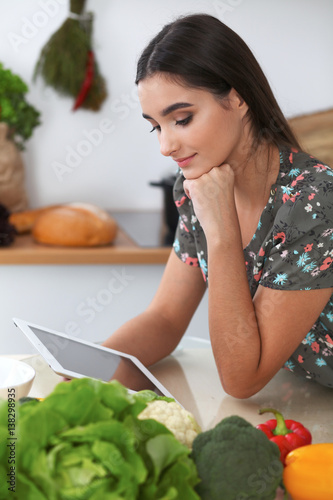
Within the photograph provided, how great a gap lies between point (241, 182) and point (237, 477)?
0.72 meters

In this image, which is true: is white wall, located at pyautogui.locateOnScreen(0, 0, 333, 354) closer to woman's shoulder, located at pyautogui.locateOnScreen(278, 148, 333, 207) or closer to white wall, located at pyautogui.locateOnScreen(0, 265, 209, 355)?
white wall, located at pyautogui.locateOnScreen(0, 265, 209, 355)

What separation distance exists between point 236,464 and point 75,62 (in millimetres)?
2202

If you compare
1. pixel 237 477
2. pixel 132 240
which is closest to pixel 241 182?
pixel 237 477

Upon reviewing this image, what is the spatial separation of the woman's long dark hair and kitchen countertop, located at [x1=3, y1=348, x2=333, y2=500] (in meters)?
0.48

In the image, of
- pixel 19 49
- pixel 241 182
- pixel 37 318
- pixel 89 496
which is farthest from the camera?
pixel 19 49

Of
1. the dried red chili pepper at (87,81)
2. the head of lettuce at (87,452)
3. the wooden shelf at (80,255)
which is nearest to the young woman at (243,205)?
the head of lettuce at (87,452)

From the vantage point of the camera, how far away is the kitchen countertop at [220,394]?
97cm

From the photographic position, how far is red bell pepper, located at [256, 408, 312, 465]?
79cm

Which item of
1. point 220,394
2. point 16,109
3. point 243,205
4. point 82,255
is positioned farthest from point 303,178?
point 16,109

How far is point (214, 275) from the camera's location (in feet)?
3.60

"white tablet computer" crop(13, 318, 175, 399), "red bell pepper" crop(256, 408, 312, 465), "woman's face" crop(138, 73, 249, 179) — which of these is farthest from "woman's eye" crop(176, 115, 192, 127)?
"red bell pepper" crop(256, 408, 312, 465)

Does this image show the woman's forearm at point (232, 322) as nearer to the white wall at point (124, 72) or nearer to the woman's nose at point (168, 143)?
the woman's nose at point (168, 143)

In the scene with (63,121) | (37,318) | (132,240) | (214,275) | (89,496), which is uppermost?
(89,496)

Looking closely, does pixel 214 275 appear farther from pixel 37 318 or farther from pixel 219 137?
pixel 37 318
